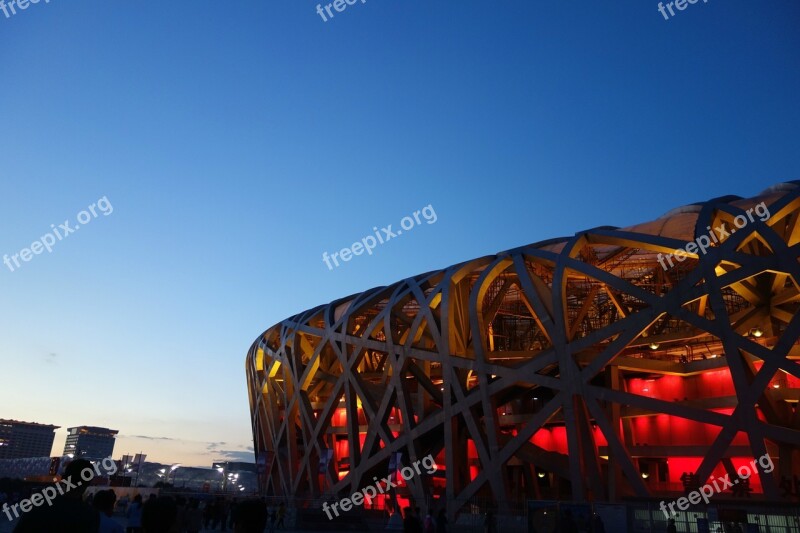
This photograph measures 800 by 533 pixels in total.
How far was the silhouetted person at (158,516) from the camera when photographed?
3887 millimetres

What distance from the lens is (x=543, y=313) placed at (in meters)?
24.8

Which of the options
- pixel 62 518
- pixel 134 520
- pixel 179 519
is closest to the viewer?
pixel 62 518

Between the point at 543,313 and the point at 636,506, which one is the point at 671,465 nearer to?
the point at 543,313

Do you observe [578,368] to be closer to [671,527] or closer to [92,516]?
[671,527]

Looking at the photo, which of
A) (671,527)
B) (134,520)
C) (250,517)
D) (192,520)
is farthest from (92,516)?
(192,520)

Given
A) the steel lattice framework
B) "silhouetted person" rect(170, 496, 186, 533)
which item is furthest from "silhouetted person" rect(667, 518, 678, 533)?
"silhouetted person" rect(170, 496, 186, 533)

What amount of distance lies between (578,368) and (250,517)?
2128cm

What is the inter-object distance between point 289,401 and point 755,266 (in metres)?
26.9

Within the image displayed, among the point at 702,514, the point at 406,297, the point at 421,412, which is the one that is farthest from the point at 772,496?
the point at 406,297

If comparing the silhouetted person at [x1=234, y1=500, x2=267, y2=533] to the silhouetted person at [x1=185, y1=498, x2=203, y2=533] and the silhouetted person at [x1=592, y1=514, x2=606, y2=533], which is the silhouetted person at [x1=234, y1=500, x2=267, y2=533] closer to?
the silhouetted person at [x1=592, y1=514, x2=606, y2=533]

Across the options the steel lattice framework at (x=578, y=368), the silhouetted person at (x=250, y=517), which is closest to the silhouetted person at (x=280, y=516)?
the steel lattice framework at (x=578, y=368)

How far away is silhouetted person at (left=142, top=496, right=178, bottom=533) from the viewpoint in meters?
3.89

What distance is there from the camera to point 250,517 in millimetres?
4129

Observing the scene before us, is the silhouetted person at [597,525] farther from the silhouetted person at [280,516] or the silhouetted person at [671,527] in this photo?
the silhouetted person at [280,516]
